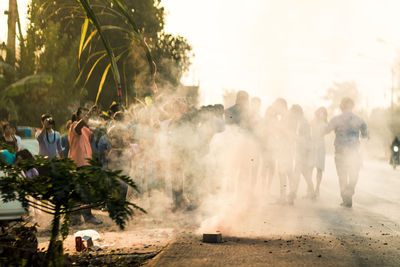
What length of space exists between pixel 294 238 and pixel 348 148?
3897mm

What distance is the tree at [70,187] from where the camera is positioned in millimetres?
3258

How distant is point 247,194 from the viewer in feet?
32.2

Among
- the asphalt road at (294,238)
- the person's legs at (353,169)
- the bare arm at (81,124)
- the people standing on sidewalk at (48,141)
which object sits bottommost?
the asphalt road at (294,238)

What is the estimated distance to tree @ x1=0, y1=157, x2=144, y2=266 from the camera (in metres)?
3.26

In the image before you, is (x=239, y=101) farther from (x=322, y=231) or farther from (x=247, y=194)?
(x=322, y=231)

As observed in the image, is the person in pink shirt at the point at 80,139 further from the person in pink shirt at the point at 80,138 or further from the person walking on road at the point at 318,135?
the person walking on road at the point at 318,135

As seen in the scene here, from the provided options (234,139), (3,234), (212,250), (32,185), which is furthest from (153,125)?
(32,185)

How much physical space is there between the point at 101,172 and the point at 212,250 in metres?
2.10

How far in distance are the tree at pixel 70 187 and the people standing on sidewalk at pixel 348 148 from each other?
6.59 metres

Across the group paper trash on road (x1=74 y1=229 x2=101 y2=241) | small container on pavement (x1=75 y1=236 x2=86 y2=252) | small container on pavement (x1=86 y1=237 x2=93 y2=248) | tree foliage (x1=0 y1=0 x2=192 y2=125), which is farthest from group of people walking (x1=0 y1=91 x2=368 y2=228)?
small container on pavement (x1=75 y1=236 x2=86 y2=252)

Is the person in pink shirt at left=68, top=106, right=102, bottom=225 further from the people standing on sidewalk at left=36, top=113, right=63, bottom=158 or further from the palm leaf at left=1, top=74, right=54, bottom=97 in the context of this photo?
the palm leaf at left=1, top=74, right=54, bottom=97

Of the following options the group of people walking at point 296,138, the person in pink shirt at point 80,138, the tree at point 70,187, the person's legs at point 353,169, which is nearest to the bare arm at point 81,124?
the person in pink shirt at point 80,138

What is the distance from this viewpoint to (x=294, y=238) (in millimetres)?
5855

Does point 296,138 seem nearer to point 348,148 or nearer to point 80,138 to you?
point 348,148
